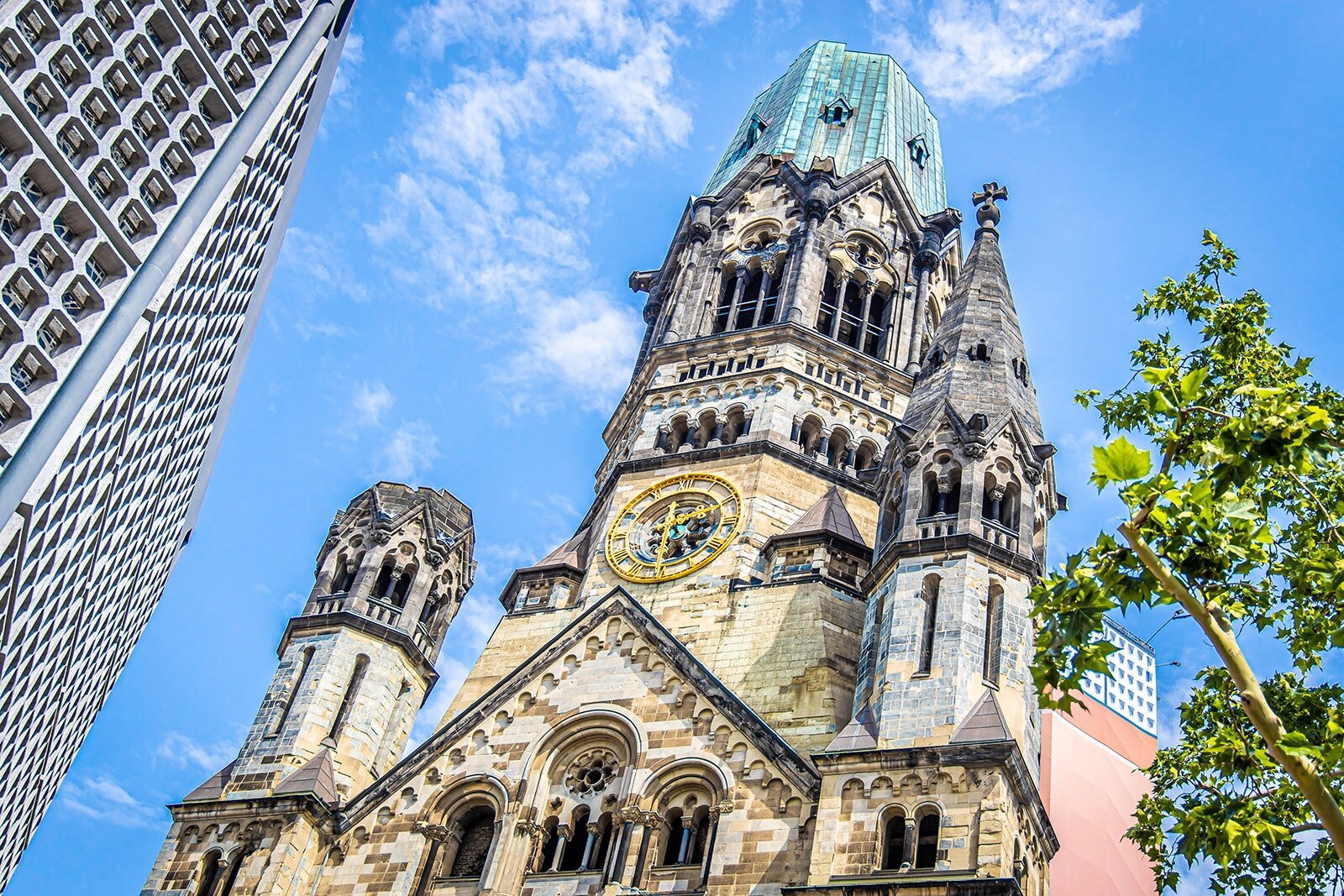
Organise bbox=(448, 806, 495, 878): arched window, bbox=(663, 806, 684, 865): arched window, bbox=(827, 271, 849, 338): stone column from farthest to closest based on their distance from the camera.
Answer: bbox=(827, 271, 849, 338): stone column → bbox=(448, 806, 495, 878): arched window → bbox=(663, 806, 684, 865): arched window

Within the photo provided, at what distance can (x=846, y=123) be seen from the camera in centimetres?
5181

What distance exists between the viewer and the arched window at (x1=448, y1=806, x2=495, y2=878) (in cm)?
2708

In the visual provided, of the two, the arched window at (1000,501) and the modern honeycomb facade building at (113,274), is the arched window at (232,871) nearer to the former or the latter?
the modern honeycomb facade building at (113,274)

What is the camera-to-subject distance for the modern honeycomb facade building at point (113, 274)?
23703 millimetres

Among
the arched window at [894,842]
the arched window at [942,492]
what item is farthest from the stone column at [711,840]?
the arched window at [942,492]

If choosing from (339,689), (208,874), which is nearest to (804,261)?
(339,689)

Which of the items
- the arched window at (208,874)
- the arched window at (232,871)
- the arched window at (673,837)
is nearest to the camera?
the arched window at (673,837)

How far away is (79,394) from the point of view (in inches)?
961

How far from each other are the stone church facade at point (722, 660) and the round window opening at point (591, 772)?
0.15 ft

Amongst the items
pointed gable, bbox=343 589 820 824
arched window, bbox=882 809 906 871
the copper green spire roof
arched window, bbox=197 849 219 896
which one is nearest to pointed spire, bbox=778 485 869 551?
pointed gable, bbox=343 589 820 824

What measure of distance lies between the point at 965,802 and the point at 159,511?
18932 millimetres

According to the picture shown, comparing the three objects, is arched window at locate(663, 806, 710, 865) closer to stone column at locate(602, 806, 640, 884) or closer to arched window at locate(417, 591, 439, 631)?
stone column at locate(602, 806, 640, 884)

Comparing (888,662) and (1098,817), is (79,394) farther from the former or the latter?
(1098,817)

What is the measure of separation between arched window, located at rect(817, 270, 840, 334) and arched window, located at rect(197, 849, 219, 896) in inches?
860
